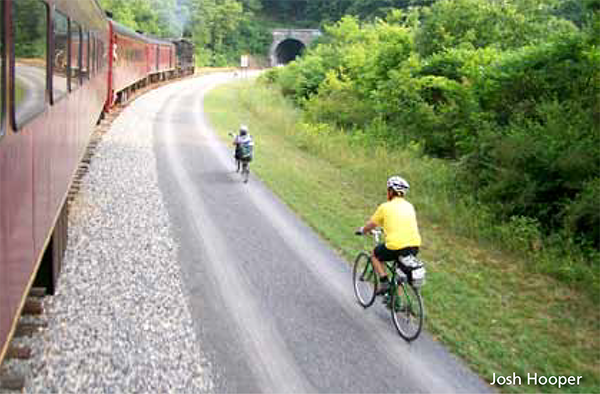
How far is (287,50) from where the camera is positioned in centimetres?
10475

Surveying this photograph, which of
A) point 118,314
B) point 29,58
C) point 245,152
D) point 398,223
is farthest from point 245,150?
point 29,58

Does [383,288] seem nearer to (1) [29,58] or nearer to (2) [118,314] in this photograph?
(2) [118,314]

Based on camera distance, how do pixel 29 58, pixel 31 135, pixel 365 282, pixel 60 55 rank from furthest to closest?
1. pixel 365 282
2. pixel 60 55
3. pixel 31 135
4. pixel 29 58

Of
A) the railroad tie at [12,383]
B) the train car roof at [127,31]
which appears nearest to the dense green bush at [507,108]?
the railroad tie at [12,383]

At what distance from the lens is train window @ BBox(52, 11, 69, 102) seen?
6867mm

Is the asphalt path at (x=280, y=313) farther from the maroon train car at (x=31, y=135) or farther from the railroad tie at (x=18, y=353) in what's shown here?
the maroon train car at (x=31, y=135)

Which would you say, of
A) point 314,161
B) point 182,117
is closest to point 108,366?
point 314,161

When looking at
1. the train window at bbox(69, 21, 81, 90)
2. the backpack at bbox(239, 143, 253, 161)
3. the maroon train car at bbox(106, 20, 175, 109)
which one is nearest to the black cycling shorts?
the train window at bbox(69, 21, 81, 90)

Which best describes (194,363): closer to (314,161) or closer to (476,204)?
(476,204)

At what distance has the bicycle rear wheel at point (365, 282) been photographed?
860 centimetres

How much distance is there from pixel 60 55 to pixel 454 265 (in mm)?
6751

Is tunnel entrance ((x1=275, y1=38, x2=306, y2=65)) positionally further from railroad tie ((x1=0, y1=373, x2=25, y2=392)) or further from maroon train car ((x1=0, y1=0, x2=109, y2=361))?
railroad tie ((x1=0, y1=373, x2=25, y2=392))

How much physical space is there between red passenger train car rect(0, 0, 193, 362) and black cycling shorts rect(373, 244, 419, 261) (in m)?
3.71

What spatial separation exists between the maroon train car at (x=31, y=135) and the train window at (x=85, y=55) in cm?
178
